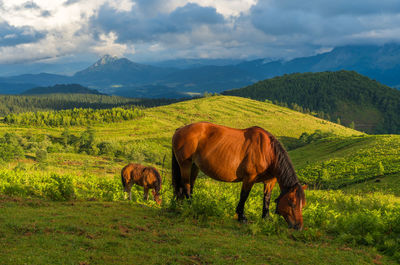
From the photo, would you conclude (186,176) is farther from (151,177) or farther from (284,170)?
(151,177)

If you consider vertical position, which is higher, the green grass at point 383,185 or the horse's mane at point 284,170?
the horse's mane at point 284,170

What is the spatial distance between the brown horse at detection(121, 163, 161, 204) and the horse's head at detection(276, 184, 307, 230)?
29.2 ft

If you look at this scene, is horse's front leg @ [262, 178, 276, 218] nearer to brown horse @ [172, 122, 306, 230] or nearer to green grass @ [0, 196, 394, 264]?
brown horse @ [172, 122, 306, 230]

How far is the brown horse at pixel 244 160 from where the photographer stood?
33.2 ft

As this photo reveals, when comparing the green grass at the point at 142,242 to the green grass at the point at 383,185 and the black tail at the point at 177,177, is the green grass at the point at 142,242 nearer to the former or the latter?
the black tail at the point at 177,177

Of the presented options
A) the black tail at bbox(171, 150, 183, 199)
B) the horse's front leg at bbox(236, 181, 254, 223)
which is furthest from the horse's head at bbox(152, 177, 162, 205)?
the horse's front leg at bbox(236, 181, 254, 223)

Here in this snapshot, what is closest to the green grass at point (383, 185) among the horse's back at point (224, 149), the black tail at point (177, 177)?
the horse's back at point (224, 149)

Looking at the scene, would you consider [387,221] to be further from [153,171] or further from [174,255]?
[153,171]

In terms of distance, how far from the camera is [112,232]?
8414 millimetres

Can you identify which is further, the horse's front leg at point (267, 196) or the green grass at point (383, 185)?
the green grass at point (383, 185)

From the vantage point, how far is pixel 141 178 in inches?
666

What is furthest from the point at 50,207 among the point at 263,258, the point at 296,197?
the point at 296,197

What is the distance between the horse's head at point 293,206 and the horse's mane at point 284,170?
0.25 meters

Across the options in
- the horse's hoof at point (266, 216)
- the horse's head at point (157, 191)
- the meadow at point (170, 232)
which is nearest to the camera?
the meadow at point (170, 232)
